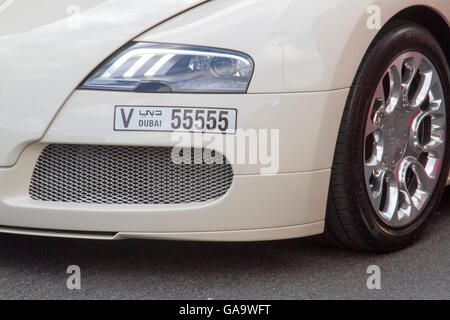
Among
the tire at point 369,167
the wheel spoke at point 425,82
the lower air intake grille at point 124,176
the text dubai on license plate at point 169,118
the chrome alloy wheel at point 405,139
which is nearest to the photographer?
the text dubai on license plate at point 169,118

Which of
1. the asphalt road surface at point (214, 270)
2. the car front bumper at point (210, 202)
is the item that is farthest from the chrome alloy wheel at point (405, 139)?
the car front bumper at point (210, 202)

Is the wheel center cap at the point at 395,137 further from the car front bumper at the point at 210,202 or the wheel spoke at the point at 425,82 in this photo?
the car front bumper at the point at 210,202

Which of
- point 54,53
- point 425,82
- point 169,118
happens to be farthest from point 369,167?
point 54,53

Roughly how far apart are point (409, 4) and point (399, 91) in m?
0.32

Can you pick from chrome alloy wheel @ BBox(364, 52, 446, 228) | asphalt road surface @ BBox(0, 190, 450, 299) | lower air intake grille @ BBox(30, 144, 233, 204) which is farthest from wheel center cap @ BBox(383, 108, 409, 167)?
lower air intake grille @ BBox(30, 144, 233, 204)

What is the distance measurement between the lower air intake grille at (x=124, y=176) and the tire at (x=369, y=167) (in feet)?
1.47

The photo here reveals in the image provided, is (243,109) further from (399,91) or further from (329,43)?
(399,91)

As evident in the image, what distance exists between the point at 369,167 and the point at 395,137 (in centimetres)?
21

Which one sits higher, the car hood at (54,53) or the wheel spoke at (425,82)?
the car hood at (54,53)

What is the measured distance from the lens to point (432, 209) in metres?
3.87

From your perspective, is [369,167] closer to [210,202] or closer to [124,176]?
[210,202]

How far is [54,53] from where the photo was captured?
3.15m

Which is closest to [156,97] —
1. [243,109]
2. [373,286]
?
[243,109]

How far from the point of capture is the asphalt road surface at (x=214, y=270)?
325cm
